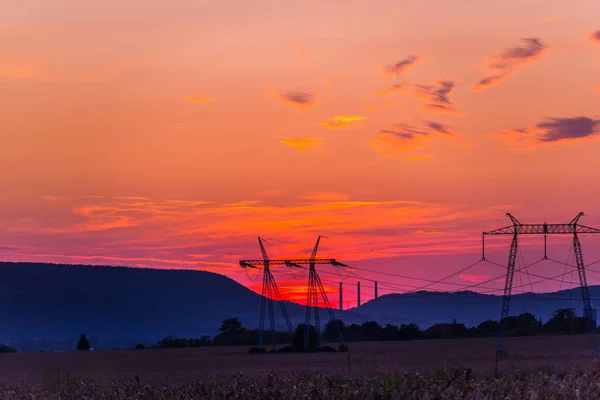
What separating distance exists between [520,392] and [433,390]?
2.61 metres

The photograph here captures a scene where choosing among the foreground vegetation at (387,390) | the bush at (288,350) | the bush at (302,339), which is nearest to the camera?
the foreground vegetation at (387,390)

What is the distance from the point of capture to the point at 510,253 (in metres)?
127

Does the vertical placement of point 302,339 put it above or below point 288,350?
→ above

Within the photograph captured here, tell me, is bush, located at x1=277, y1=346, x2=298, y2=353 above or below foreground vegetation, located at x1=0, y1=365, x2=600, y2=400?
above

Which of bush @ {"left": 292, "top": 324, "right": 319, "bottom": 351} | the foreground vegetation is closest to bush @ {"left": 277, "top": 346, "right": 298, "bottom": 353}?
bush @ {"left": 292, "top": 324, "right": 319, "bottom": 351}

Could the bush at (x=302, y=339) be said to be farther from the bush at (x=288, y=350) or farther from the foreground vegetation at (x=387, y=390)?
the foreground vegetation at (x=387, y=390)

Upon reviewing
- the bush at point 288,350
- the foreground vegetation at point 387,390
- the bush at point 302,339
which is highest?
the bush at point 302,339

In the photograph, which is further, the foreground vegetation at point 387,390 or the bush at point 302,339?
the bush at point 302,339

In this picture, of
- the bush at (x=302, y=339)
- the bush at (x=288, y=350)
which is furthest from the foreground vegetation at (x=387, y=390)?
the bush at (x=302, y=339)

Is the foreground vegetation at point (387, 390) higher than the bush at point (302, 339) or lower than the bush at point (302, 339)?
lower

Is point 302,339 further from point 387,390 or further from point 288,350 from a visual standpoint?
point 387,390

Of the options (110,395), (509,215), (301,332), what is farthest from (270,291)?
(110,395)

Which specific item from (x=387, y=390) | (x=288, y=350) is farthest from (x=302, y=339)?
(x=387, y=390)

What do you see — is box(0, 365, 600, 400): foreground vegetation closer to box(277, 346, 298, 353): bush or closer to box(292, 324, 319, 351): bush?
box(277, 346, 298, 353): bush
